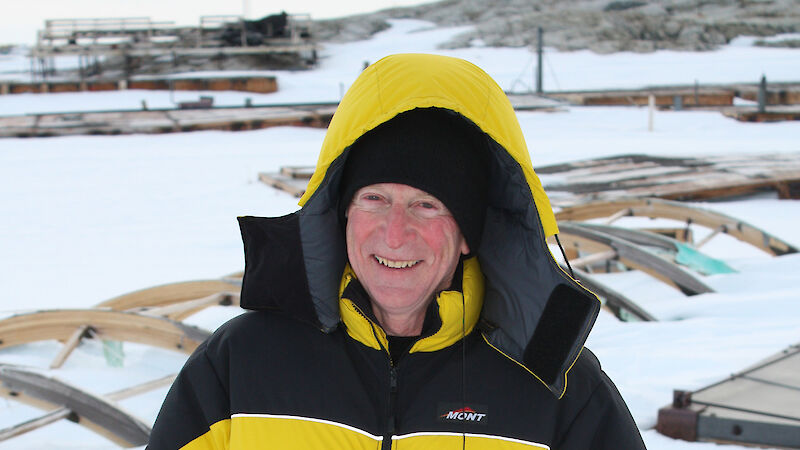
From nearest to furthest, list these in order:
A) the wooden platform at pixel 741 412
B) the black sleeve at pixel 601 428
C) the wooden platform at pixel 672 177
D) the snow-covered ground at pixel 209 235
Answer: the black sleeve at pixel 601 428 → the wooden platform at pixel 741 412 → the snow-covered ground at pixel 209 235 → the wooden platform at pixel 672 177

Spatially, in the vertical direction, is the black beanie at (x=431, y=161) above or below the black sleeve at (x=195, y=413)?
above

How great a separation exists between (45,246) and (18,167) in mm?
5069

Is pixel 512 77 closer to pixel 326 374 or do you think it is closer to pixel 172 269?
pixel 172 269

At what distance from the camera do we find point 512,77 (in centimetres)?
2881

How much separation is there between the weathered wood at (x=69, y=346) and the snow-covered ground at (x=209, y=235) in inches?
7.8

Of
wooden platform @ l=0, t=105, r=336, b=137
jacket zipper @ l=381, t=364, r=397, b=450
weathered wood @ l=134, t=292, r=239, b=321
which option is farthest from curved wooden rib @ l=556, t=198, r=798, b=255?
wooden platform @ l=0, t=105, r=336, b=137

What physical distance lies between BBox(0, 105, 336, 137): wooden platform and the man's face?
15375 mm

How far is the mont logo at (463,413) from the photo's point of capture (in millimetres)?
1788

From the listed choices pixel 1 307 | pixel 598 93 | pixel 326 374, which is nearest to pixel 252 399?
pixel 326 374

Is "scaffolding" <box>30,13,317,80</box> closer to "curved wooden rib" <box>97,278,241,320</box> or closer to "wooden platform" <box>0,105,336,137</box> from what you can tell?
"wooden platform" <box>0,105,336,137</box>

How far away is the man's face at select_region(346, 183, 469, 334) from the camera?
1905 mm

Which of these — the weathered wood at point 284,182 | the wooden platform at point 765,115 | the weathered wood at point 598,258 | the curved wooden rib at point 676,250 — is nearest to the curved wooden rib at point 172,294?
the weathered wood at point 598,258

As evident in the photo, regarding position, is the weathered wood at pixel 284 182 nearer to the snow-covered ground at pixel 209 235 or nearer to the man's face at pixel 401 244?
the snow-covered ground at pixel 209 235

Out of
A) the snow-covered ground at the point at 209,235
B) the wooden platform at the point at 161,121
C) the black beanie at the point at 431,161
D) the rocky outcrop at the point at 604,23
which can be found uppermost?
the rocky outcrop at the point at 604,23
